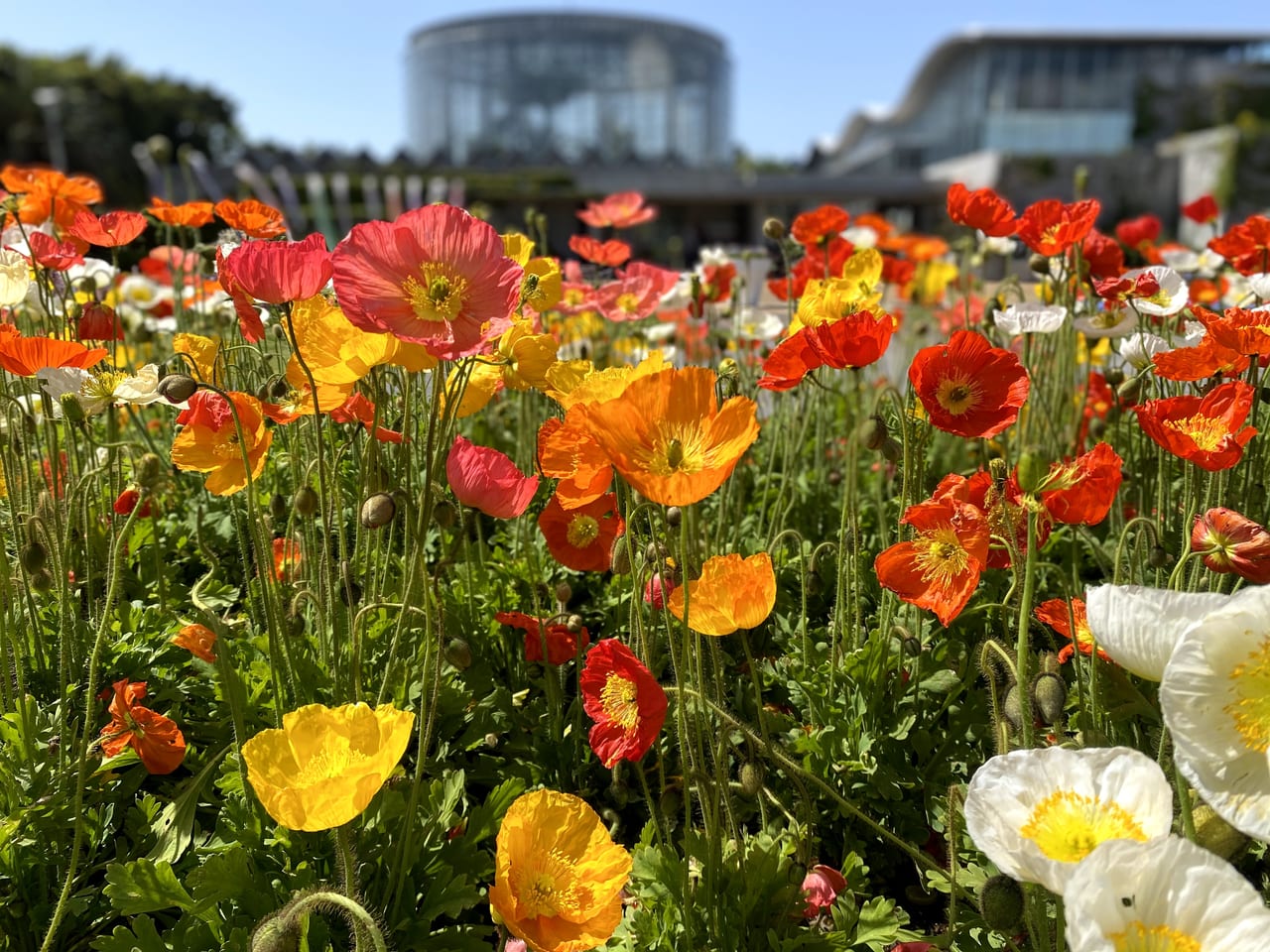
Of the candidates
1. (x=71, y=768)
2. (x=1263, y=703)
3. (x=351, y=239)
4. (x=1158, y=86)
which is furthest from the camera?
(x=1158, y=86)

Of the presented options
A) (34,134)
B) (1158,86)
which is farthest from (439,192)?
(1158,86)

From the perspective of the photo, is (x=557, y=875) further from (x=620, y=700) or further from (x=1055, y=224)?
(x=1055, y=224)

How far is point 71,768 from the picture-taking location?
1.24 meters

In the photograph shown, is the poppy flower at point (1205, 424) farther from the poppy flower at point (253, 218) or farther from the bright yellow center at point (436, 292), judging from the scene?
the poppy flower at point (253, 218)

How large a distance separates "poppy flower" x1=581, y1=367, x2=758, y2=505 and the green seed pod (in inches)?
15.1

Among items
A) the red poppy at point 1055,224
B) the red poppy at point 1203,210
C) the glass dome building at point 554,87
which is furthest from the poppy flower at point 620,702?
the glass dome building at point 554,87

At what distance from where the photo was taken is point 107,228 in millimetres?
1790

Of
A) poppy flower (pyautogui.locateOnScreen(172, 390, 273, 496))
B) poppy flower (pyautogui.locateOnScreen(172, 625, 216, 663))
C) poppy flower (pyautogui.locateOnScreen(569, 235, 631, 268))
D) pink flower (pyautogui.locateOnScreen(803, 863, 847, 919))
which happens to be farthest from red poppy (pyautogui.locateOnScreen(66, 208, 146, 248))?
pink flower (pyautogui.locateOnScreen(803, 863, 847, 919))

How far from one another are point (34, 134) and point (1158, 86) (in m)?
40.6

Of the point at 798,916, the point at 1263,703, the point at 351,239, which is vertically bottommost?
the point at 798,916

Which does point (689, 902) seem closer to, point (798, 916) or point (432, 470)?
point (798, 916)

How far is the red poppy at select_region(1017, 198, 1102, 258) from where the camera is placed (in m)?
1.73

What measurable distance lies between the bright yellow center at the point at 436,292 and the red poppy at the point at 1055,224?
1.16 metres

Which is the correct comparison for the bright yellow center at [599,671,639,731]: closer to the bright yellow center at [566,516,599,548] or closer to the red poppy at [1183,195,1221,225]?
the bright yellow center at [566,516,599,548]
